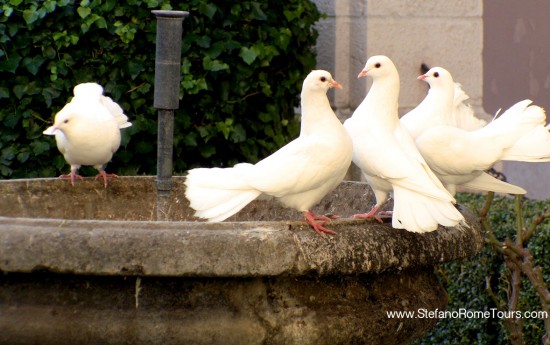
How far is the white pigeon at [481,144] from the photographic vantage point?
3.13 meters

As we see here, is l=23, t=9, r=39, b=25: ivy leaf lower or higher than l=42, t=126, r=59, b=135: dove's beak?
higher

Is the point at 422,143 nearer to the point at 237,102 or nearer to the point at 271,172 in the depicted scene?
the point at 271,172

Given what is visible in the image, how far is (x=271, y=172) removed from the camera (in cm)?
279

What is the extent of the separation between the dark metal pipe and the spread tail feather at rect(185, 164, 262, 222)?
0.72 meters

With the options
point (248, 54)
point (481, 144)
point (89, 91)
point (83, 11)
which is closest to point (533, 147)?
point (481, 144)

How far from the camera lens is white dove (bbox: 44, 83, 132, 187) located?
4.06 m

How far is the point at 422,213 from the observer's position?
8.93 feet

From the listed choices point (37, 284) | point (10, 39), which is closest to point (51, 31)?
point (10, 39)

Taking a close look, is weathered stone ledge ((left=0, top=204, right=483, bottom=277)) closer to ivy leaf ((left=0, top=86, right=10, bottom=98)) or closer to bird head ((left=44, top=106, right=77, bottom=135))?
bird head ((left=44, top=106, right=77, bottom=135))

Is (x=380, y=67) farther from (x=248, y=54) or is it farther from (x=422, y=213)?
(x=248, y=54)

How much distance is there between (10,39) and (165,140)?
74.4 inches

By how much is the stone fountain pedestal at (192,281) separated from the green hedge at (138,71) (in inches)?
101

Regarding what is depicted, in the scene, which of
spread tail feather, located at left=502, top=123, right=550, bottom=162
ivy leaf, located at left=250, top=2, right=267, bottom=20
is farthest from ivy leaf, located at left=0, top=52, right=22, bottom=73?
spread tail feather, located at left=502, top=123, right=550, bottom=162

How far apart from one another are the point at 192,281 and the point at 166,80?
45.7 inches
